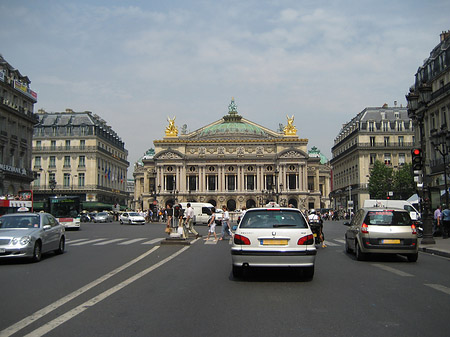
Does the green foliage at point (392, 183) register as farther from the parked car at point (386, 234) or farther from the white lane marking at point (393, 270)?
the white lane marking at point (393, 270)

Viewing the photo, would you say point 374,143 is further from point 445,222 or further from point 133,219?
Result: point 445,222

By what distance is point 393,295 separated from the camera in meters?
8.39

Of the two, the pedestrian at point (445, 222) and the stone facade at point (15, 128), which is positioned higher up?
the stone facade at point (15, 128)

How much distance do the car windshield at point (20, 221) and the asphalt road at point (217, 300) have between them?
168 cm

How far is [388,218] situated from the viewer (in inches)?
548

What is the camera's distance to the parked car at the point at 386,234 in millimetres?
13547

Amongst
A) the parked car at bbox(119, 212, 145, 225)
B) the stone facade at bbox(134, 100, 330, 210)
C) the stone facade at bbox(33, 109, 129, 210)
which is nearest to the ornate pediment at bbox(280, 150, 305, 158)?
the stone facade at bbox(134, 100, 330, 210)

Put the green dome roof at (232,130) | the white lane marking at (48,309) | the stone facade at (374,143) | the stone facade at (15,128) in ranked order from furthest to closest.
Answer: the green dome roof at (232,130), the stone facade at (374,143), the stone facade at (15,128), the white lane marking at (48,309)

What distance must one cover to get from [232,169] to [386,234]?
3536 inches

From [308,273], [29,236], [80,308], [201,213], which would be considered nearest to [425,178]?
[308,273]

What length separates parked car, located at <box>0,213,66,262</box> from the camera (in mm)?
12867

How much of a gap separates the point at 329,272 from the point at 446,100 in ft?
114

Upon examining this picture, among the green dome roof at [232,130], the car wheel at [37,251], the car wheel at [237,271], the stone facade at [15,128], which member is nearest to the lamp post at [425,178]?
the car wheel at [237,271]

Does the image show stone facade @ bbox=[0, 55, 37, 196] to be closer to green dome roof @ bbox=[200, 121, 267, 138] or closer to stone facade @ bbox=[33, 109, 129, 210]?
stone facade @ bbox=[33, 109, 129, 210]
